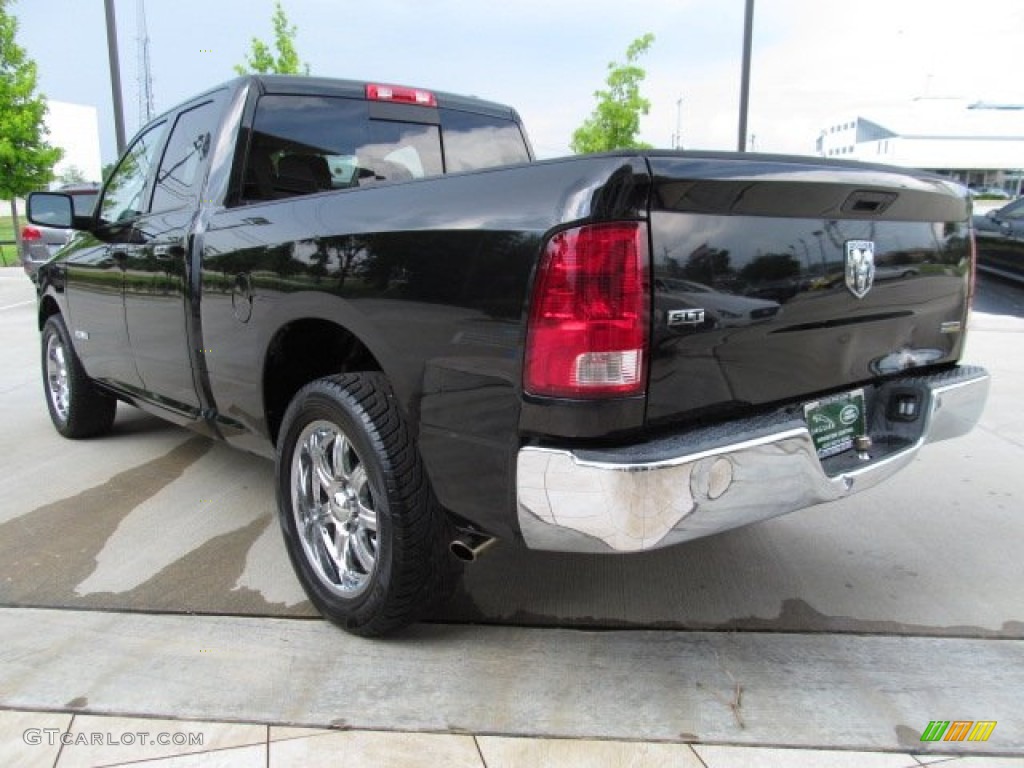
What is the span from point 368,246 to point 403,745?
1.44m

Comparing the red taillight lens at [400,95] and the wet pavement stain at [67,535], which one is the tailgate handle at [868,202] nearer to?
the red taillight lens at [400,95]

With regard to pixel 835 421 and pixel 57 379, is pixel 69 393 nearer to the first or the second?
pixel 57 379

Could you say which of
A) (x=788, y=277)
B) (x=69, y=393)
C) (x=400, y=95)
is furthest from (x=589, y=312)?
(x=69, y=393)

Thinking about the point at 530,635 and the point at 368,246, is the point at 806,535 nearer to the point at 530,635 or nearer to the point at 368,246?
the point at 530,635

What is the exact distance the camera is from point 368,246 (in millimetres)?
2523

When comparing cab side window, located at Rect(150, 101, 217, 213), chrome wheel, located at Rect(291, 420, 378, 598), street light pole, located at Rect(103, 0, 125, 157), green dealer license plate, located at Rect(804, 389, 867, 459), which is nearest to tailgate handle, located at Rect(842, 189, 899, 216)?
green dealer license plate, located at Rect(804, 389, 867, 459)

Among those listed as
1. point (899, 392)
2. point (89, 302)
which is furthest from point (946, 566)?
point (89, 302)

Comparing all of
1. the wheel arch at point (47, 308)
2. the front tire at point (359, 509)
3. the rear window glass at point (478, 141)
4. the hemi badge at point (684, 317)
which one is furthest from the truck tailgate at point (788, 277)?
the wheel arch at point (47, 308)

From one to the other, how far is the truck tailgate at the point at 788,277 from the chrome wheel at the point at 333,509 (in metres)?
1.15

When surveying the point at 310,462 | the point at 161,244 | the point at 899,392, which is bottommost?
the point at 310,462

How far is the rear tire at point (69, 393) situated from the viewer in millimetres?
4980
